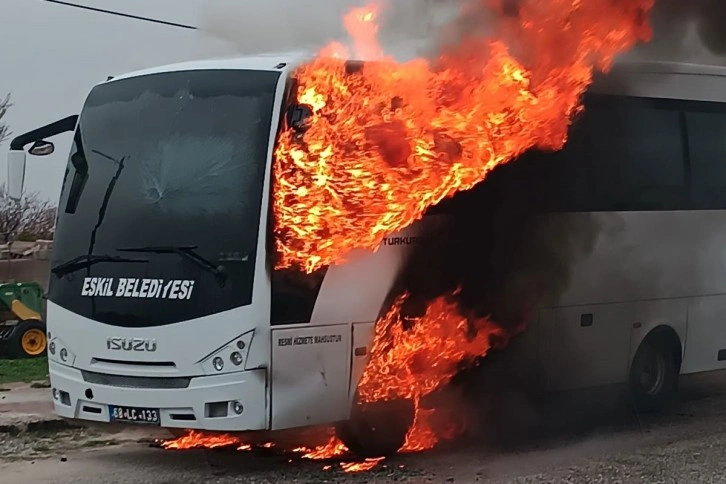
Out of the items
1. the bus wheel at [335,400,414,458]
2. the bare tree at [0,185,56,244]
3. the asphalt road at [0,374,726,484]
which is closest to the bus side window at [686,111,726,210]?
the asphalt road at [0,374,726,484]

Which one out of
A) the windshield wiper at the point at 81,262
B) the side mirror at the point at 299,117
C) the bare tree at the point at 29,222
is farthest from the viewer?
the bare tree at the point at 29,222

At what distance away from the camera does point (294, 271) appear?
829cm

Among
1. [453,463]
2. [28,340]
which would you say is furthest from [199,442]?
[28,340]

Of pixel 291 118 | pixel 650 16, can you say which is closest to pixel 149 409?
pixel 291 118

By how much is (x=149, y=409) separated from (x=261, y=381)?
88cm

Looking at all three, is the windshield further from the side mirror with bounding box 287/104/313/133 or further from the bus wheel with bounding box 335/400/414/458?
the bus wheel with bounding box 335/400/414/458

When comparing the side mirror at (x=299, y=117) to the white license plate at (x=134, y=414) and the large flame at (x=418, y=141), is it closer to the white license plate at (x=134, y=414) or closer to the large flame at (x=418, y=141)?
the large flame at (x=418, y=141)

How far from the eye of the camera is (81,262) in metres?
8.76

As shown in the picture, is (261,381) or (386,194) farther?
(386,194)

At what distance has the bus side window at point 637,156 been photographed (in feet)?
34.6

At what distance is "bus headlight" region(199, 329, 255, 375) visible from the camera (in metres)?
8.11

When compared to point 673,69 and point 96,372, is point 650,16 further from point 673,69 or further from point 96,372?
point 96,372

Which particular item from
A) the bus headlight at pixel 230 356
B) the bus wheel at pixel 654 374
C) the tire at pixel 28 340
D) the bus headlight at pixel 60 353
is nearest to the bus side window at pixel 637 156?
the bus wheel at pixel 654 374

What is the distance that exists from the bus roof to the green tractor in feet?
25.3
